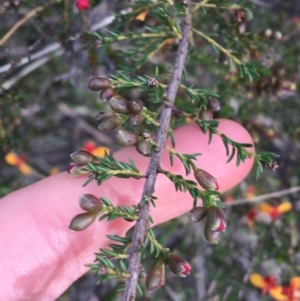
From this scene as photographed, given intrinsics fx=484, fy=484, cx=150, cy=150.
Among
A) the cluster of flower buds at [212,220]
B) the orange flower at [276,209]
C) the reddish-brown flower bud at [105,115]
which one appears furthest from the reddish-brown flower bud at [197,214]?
the orange flower at [276,209]

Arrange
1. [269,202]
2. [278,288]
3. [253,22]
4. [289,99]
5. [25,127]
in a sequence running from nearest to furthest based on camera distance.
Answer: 1. [278,288]
2. [269,202]
3. [289,99]
4. [253,22]
5. [25,127]

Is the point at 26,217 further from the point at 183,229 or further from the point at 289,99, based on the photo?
the point at 289,99

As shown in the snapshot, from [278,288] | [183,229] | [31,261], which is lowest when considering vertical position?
[183,229]

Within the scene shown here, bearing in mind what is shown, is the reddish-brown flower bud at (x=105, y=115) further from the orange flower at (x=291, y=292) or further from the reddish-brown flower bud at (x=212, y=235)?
the orange flower at (x=291, y=292)

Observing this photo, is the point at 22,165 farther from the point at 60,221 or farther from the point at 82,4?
the point at 82,4

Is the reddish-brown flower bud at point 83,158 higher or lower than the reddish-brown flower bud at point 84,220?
higher

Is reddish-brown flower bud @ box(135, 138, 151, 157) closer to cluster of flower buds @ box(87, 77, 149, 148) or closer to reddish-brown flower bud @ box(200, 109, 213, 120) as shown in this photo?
cluster of flower buds @ box(87, 77, 149, 148)

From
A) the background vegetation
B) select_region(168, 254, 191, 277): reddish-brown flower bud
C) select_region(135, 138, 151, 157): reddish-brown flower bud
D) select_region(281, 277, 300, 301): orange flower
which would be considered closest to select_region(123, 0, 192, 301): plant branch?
select_region(135, 138, 151, 157): reddish-brown flower bud

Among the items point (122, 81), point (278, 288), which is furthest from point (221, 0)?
point (278, 288)
